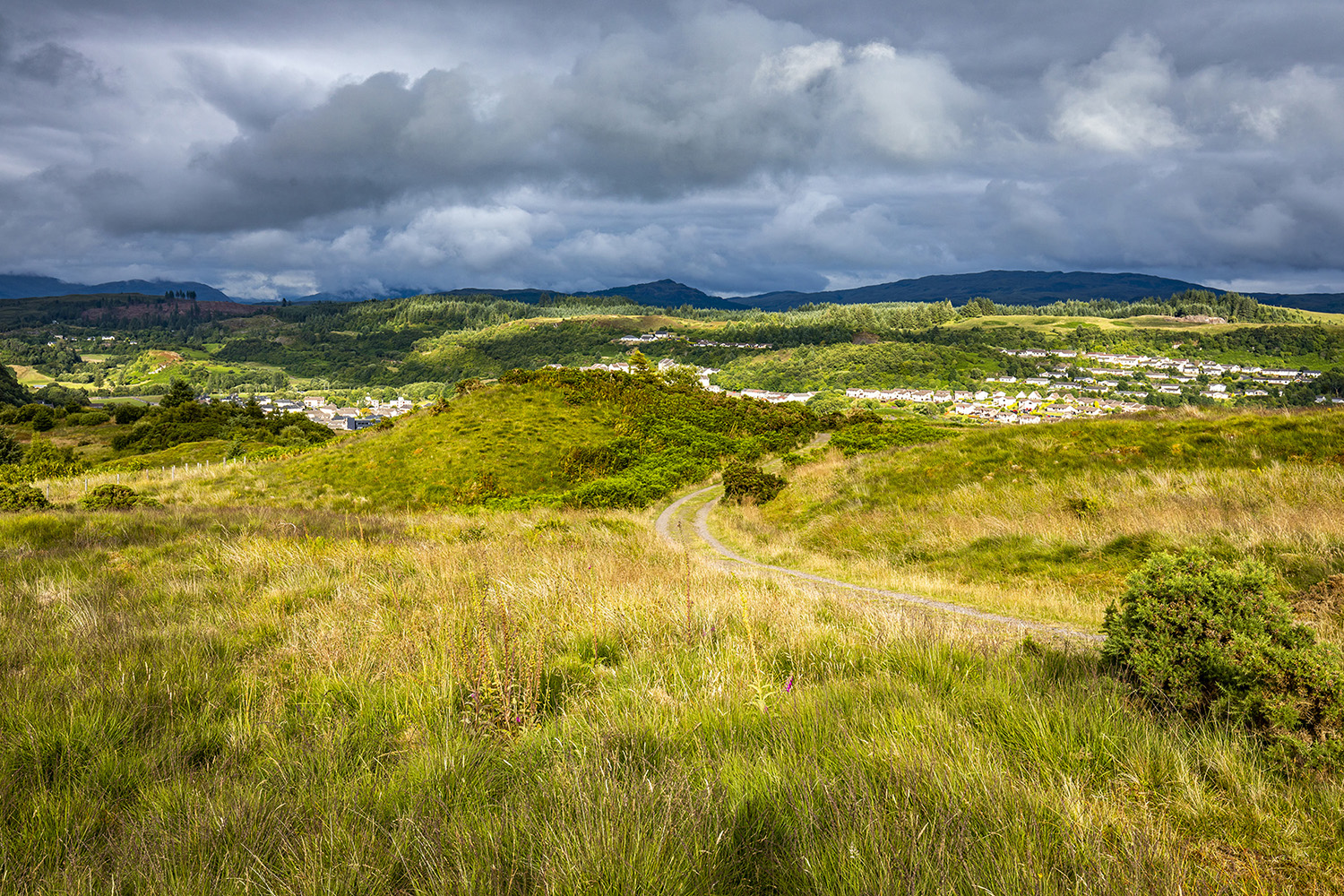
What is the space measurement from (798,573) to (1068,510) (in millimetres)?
6637

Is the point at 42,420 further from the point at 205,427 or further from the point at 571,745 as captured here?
the point at 571,745

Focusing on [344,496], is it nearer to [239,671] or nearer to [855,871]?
[239,671]

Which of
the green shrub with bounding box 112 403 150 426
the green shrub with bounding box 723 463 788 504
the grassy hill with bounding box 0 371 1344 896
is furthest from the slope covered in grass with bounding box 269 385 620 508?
the green shrub with bounding box 112 403 150 426

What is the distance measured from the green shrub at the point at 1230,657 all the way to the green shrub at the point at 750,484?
2185cm

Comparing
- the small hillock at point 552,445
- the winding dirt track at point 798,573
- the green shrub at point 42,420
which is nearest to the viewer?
the winding dirt track at point 798,573

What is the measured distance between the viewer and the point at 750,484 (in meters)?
26.6

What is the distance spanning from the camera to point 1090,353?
196m

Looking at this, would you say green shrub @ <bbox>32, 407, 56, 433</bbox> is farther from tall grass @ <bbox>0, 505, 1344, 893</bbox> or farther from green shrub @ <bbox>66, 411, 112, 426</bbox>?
tall grass @ <bbox>0, 505, 1344, 893</bbox>

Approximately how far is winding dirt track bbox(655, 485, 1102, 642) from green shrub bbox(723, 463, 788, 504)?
5.49ft

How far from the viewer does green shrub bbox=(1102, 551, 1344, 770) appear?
2.70 metres

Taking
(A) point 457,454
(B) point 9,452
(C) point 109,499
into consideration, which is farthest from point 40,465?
(C) point 109,499

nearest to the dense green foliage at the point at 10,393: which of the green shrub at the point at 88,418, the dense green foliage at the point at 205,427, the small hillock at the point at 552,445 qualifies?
the green shrub at the point at 88,418

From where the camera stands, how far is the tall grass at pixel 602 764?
1.88 meters

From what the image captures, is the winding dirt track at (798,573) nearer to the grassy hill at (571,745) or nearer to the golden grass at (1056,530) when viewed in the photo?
the golden grass at (1056,530)
